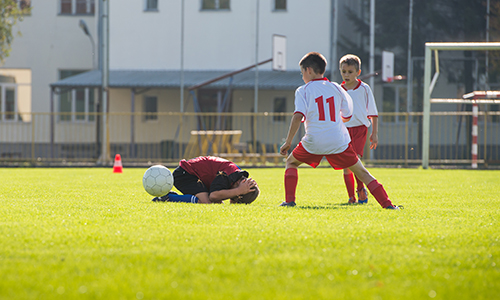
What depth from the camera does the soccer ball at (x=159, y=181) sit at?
21.6ft

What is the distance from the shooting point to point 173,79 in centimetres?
2425

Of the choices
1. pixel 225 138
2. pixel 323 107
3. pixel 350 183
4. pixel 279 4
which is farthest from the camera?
pixel 279 4

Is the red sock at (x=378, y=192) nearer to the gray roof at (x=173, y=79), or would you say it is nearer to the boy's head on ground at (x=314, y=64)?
the boy's head on ground at (x=314, y=64)

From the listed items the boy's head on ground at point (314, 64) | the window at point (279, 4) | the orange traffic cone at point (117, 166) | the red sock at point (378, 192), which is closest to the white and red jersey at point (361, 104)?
the boy's head on ground at point (314, 64)

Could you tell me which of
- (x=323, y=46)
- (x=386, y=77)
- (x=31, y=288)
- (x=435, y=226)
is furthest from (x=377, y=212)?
(x=323, y=46)

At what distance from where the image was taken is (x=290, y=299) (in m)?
2.52

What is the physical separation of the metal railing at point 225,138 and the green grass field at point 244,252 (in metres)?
11.8

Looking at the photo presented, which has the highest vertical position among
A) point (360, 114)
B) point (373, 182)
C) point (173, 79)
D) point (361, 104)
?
point (173, 79)

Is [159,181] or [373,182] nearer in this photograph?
[373,182]

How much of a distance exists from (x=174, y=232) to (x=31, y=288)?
1.56 metres

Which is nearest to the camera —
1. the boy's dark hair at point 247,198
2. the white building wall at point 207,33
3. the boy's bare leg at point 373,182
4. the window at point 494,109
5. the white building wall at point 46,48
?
the boy's bare leg at point 373,182

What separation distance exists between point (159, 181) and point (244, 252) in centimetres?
327

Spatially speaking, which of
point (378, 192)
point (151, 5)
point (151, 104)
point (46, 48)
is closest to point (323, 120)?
point (378, 192)

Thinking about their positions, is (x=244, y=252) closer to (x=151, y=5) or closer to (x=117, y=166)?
(x=117, y=166)
